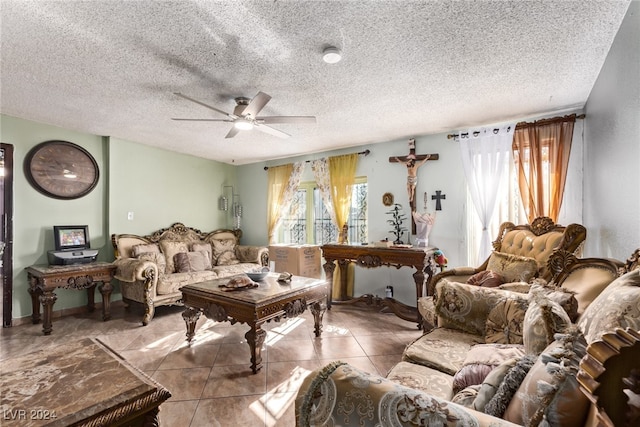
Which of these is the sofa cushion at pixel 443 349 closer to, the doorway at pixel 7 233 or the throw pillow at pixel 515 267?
the throw pillow at pixel 515 267

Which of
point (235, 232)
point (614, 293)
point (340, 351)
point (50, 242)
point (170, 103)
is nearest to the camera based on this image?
point (614, 293)

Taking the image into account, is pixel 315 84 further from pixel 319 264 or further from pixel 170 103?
pixel 319 264

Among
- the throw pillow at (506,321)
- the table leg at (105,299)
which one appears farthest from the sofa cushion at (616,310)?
the table leg at (105,299)

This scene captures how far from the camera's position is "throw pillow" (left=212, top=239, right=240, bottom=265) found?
15.6 feet

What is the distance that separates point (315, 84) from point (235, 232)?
146 inches

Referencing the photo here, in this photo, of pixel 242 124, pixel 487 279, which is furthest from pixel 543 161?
pixel 242 124

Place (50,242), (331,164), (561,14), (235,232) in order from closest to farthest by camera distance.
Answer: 1. (561,14)
2. (50,242)
3. (331,164)
4. (235,232)

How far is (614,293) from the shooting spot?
2.98ft

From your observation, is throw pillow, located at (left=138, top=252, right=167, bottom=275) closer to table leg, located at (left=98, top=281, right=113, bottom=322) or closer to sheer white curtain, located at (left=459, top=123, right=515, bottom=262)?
table leg, located at (left=98, top=281, right=113, bottom=322)

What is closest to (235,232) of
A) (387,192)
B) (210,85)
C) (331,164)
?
(331,164)

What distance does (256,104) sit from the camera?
89.0 inches

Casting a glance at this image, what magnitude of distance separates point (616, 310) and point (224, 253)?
4.77 metres

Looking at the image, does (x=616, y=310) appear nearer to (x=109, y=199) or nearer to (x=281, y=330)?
(x=281, y=330)

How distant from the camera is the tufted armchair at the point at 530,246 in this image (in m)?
2.13
